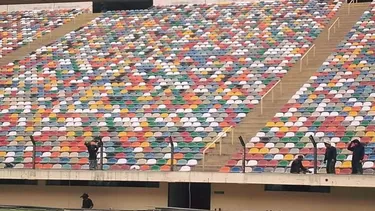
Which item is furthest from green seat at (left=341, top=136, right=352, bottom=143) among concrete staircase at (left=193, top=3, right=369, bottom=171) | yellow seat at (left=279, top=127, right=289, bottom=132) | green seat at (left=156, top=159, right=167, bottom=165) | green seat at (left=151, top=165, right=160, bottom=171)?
green seat at (left=151, top=165, right=160, bottom=171)

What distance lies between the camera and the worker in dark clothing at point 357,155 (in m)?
16.0

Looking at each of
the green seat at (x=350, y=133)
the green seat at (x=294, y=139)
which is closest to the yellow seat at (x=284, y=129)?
the green seat at (x=294, y=139)

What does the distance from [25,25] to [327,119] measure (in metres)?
16.1

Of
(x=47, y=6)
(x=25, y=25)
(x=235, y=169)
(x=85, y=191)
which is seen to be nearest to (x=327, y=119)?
(x=235, y=169)

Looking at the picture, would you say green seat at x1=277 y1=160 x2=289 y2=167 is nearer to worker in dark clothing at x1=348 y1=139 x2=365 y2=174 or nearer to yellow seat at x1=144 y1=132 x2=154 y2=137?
worker in dark clothing at x1=348 y1=139 x2=365 y2=174

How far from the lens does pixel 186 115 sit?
21047mm

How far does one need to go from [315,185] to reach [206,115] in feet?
17.1

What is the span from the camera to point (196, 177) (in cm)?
1734

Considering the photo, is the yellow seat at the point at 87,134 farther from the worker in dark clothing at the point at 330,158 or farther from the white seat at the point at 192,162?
the worker in dark clothing at the point at 330,158

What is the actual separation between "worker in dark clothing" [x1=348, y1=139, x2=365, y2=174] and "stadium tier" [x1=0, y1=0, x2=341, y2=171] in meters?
3.93

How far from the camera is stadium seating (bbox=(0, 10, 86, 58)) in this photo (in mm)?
29641

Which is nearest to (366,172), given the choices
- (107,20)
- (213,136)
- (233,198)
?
(233,198)

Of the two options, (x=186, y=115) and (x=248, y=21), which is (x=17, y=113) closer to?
(x=186, y=115)

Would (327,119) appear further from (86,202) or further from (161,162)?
(86,202)
